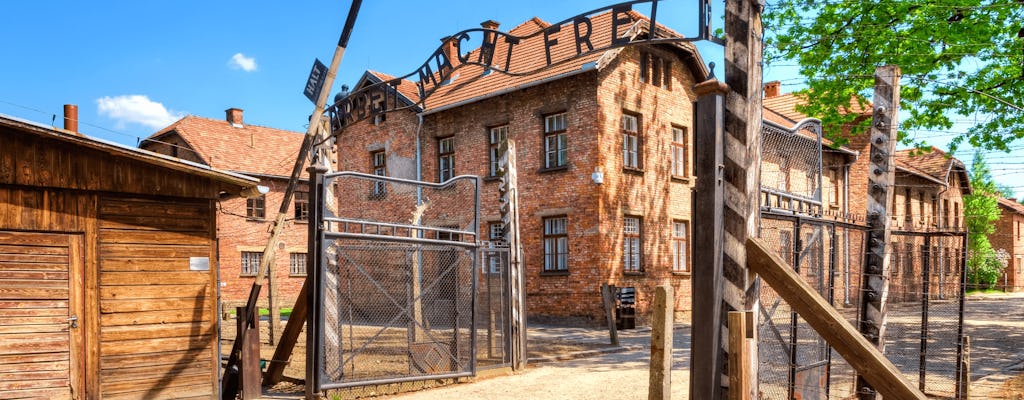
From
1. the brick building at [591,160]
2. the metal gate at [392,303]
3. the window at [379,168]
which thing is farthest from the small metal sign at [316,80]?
the window at [379,168]

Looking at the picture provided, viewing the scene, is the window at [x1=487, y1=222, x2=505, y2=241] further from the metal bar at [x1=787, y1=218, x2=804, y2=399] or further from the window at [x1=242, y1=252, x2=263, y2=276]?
the metal bar at [x1=787, y1=218, x2=804, y2=399]

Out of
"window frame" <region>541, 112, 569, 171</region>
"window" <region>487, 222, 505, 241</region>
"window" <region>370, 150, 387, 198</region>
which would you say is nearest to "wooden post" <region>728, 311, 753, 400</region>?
"window frame" <region>541, 112, 569, 171</region>

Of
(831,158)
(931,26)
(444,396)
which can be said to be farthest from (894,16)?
(831,158)

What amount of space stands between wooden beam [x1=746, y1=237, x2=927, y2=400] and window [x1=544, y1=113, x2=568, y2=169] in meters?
15.9

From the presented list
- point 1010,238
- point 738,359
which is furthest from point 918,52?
point 1010,238

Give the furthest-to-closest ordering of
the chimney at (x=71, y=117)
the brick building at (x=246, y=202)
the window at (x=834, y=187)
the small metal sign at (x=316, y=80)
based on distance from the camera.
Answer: the brick building at (x=246, y=202)
the window at (x=834, y=187)
the chimney at (x=71, y=117)
the small metal sign at (x=316, y=80)

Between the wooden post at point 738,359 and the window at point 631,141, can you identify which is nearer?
the wooden post at point 738,359

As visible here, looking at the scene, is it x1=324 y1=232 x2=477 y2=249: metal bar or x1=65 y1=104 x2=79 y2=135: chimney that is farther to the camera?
x1=65 y1=104 x2=79 y2=135: chimney

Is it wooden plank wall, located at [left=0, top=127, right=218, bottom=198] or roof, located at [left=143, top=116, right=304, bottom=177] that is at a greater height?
roof, located at [left=143, top=116, right=304, bottom=177]

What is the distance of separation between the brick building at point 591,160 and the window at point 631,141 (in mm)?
28

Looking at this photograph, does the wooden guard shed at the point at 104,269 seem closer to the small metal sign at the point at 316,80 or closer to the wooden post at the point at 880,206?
the small metal sign at the point at 316,80

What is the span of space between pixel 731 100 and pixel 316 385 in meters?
5.93

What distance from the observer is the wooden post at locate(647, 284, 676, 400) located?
5398 millimetres

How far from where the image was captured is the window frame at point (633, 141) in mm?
Answer: 21281
